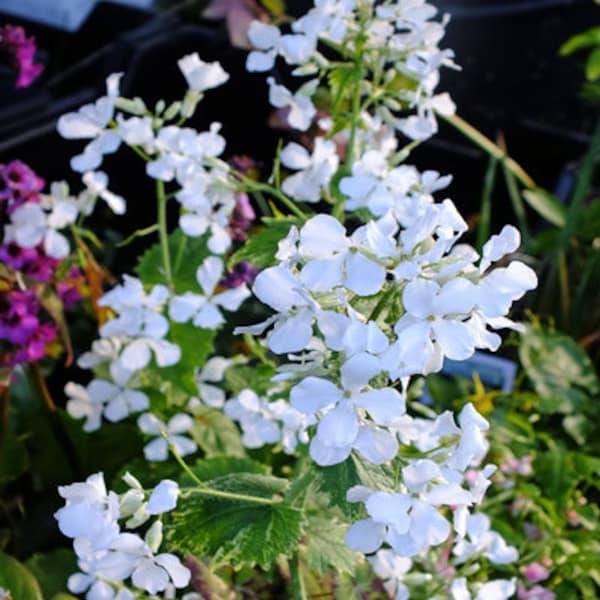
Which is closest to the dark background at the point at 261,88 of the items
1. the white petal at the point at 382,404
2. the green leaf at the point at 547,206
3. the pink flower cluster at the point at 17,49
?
the green leaf at the point at 547,206

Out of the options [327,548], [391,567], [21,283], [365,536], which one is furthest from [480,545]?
[21,283]

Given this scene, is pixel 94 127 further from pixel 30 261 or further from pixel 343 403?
pixel 343 403

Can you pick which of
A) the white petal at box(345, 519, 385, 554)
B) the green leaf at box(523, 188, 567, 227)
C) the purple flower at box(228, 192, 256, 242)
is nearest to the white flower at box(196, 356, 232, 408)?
the purple flower at box(228, 192, 256, 242)

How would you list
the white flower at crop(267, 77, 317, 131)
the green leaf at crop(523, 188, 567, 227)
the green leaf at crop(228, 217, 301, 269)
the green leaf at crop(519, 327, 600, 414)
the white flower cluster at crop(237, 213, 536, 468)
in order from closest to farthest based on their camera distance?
the white flower cluster at crop(237, 213, 536, 468) < the green leaf at crop(228, 217, 301, 269) < the white flower at crop(267, 77, 317, 131) < the green leaf at crop(519, 327, 600, 414) < the green leaf at crop(523, 188, 567, 227)

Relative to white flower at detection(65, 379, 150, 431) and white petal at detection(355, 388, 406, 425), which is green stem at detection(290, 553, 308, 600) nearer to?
white petal at detection(355, 388, 406, 425)

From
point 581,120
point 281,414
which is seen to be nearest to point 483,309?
point 281,414

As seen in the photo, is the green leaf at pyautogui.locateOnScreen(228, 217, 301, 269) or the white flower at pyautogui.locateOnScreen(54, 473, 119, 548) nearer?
the white flower at pyautogui.locateOnScreen(54, 473, 119, 548)
